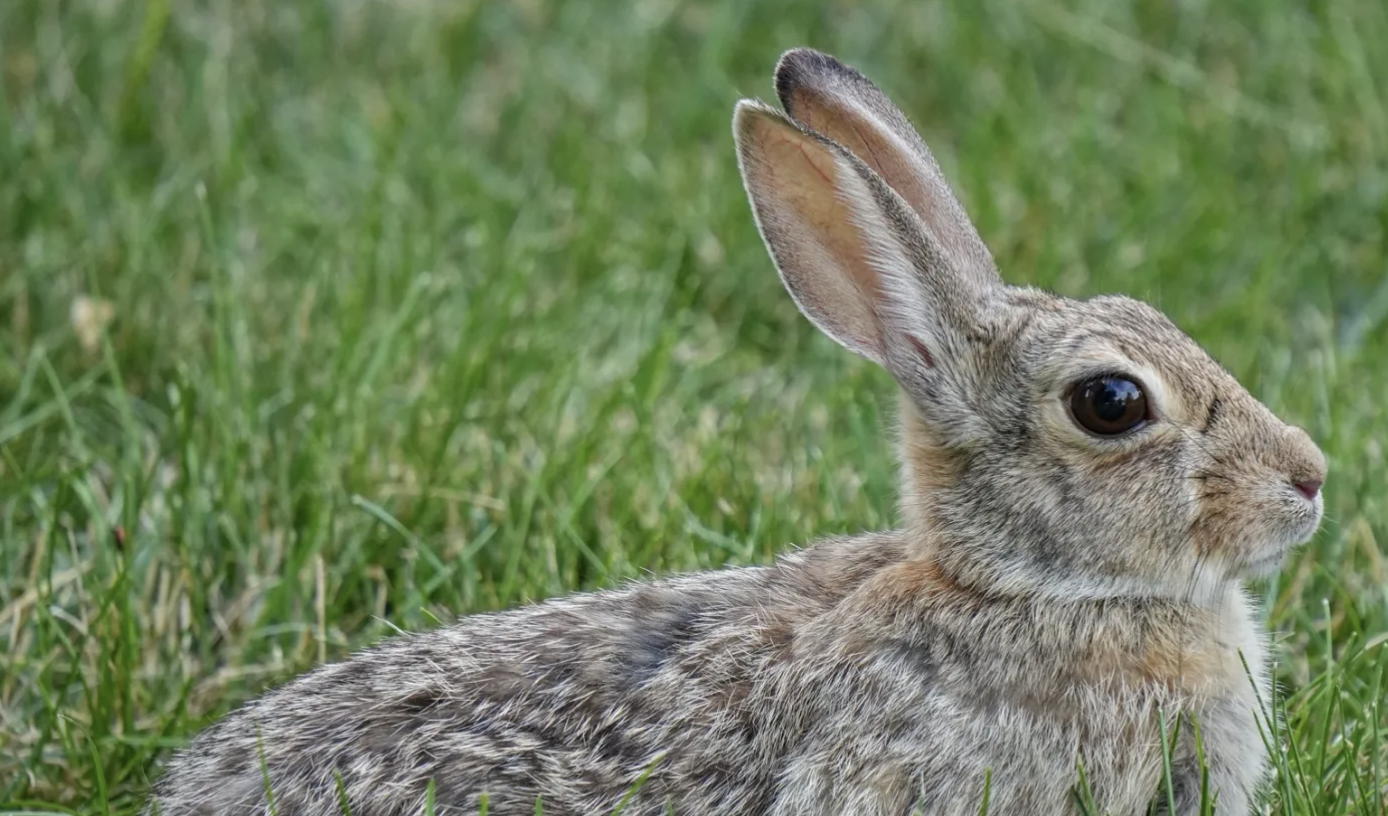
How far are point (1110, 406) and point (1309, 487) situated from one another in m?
0.44

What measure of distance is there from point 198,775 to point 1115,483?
Result: 1.90m

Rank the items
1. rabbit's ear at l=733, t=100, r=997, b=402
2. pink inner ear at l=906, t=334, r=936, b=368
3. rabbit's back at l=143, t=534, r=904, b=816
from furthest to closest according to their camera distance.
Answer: pink inner ear at l=906, t=334, r=936, b=368 < rabbit's ear at l=733, t=100, r=997, b=402 < rabbit's back at l=143, t=534, r=904, b=816

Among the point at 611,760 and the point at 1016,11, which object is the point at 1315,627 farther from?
the point at 1016,11

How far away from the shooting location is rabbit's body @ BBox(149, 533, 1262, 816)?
13.0 ft

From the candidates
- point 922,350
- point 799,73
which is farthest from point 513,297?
point 922,350

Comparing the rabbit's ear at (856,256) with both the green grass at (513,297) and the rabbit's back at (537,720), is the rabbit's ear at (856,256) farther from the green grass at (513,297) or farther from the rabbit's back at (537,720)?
the green grass at (513,297)

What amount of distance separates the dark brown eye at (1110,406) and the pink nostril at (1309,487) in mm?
334

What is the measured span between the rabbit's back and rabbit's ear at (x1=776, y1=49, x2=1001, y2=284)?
2.79ft

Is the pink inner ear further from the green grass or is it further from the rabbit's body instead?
the green grass

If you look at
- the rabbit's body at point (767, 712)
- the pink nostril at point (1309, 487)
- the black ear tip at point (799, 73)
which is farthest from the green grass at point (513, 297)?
the black ear tip at point (799, 73)

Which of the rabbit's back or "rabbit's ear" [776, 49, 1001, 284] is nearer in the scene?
the rabbit's back

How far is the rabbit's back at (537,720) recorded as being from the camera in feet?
12.9

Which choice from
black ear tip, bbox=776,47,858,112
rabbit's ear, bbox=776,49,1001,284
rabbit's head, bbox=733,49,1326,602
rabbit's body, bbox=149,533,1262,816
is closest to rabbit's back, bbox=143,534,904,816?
rabbit's body, bbox=149,533,1262,816

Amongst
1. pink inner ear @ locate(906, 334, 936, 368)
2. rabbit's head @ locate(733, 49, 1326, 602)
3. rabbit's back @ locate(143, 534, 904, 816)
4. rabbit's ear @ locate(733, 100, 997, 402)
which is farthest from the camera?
pink inner ear @ locate(906, 334, 936, 368)
